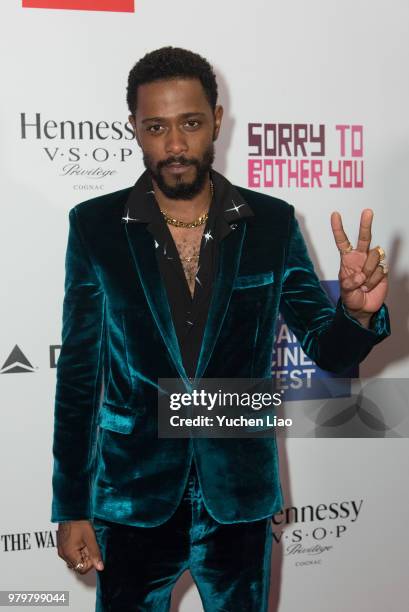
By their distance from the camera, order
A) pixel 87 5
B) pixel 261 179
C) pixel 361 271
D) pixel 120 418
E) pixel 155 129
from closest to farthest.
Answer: pixel 361 271, pixel 120 418, pixel 155 129, pixel 87 5, pixel 261 179

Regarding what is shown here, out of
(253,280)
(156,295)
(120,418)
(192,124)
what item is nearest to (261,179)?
(192,124)

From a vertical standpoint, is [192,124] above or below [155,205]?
above

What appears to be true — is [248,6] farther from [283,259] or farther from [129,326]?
[129,326]

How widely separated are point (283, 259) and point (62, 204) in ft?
3.01

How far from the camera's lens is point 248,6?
7.91 ft

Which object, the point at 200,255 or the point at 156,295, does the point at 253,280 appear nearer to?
the point at 200,255

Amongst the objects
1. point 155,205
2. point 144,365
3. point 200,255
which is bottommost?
point 144,365

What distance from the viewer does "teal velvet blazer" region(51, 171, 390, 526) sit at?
5.49 feet

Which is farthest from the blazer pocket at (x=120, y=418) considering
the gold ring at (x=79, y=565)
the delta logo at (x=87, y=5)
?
the delta logo at (x=87, y=5)

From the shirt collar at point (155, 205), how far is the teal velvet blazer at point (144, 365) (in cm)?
3

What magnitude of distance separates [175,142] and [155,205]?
173mm

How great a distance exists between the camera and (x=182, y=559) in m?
1.69

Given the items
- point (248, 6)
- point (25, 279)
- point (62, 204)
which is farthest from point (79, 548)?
point (248, 6)

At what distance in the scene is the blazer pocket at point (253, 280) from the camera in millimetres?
1739
